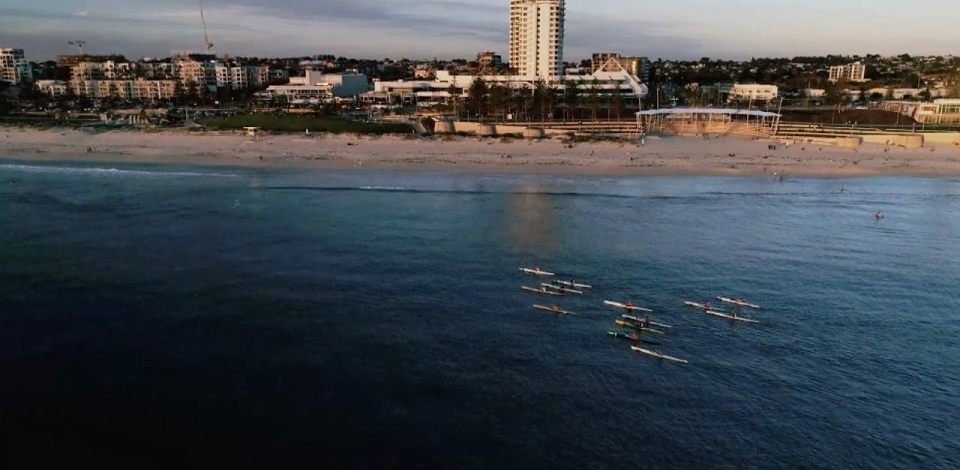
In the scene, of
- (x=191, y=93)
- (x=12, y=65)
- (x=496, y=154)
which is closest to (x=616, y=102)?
(x=496, y=154)

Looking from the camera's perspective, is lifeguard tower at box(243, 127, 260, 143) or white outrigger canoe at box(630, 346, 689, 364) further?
lifeguard tower at box(243, 127, 260, 143)

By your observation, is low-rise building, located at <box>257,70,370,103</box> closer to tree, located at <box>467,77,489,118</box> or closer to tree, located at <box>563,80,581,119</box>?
tree, located at <box>467,77,489,118</box>

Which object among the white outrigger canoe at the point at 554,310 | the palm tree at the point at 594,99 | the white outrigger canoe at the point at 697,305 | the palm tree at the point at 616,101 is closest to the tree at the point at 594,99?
the palm tree at the point at 594,99

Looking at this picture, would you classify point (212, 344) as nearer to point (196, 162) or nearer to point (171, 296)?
point (171, 296)

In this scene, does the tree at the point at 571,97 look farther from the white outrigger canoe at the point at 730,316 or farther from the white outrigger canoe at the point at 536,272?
the white outrigger canoe at the point at 730,316

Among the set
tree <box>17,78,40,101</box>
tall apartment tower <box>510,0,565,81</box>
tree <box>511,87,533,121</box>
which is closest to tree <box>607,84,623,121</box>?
tree <box>511,87,533,121</box>
